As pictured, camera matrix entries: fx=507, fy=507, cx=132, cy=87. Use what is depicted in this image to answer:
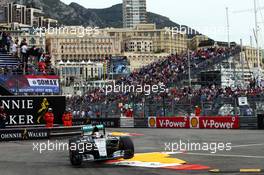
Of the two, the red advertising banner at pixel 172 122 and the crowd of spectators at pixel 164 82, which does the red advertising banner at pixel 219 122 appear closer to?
the red advertising banner at pixel 172 122

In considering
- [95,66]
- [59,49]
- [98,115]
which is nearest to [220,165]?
[98,115]

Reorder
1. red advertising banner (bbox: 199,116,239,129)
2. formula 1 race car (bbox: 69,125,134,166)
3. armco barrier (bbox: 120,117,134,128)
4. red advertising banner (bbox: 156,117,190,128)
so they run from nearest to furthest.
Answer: formula 1 race car (bbox: 69,125,134,166), red advertising banner (bbox: 199,116,239,129), red advertising banner (bbox: 156,117,190,128), armco barrier (bbox: 120,117,134,128)

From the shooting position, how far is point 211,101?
114 ft

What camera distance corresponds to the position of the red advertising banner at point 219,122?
34.1 metres

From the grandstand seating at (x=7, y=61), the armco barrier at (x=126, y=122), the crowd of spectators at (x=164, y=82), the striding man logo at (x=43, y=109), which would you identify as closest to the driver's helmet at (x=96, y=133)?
the striding man logo at (x=43, y=109)

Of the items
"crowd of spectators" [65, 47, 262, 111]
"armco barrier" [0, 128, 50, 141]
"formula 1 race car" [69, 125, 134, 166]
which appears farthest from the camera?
"crowd of spectators" [65, 47, 262, 111]

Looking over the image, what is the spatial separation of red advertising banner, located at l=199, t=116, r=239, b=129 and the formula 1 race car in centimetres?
1930

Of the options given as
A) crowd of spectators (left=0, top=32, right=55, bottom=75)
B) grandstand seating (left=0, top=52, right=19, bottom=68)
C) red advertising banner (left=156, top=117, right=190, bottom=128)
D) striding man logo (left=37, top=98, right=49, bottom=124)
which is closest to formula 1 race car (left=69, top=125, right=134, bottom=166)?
striding man logo (left=37, top=98, right=49, bottom=124)

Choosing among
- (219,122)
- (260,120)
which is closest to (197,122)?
(219,122)

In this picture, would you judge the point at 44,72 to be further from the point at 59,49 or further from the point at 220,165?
the point at 59,49

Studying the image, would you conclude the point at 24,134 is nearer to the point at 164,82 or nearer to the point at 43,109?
the point at 43,109

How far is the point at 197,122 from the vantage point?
36.3 m

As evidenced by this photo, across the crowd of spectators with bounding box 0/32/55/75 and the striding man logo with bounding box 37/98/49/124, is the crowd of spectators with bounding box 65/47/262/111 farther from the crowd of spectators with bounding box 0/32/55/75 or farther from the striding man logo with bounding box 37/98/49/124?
the striding man logo with bounding box 37/98/49/124

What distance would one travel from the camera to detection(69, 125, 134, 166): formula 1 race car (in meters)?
15.2
